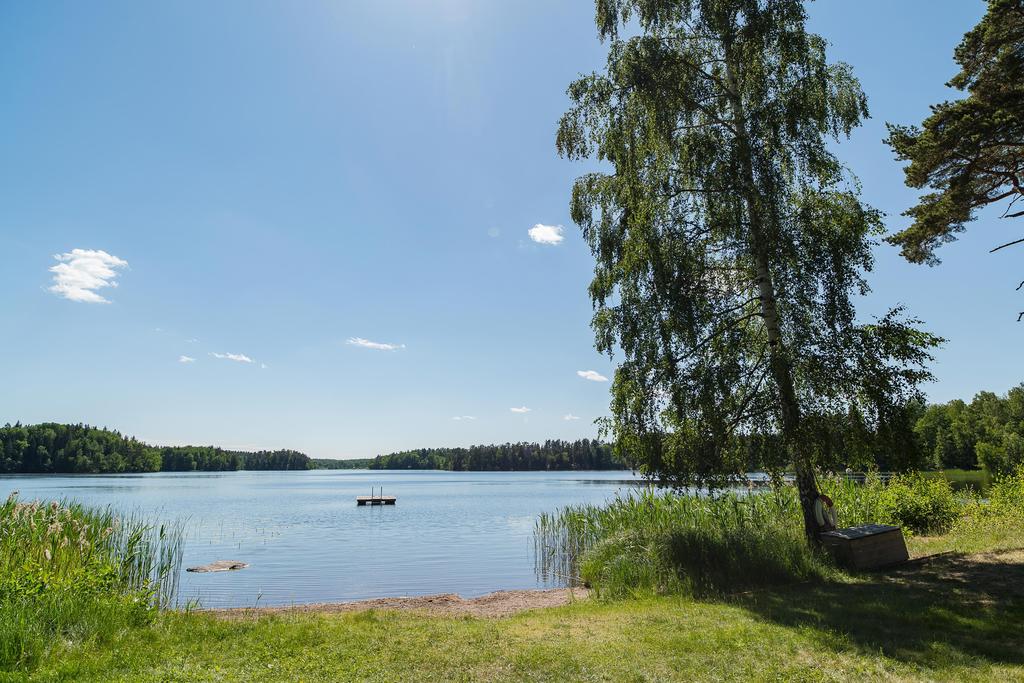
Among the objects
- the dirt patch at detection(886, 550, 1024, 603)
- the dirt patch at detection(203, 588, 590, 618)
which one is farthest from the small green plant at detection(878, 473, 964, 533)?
the dirt patch at detection(203, 588, 590, 618)

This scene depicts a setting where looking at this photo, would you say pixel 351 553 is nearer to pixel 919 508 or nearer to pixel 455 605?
pixel 455 605

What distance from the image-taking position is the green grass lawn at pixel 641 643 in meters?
5.89

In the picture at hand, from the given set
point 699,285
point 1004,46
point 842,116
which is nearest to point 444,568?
point 699,285

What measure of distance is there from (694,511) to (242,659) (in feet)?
39.6

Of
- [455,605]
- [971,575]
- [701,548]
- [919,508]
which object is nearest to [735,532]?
[701,548]

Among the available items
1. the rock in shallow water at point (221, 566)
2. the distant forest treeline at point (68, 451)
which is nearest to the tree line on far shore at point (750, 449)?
the distant forest treeline at point (68, 451)

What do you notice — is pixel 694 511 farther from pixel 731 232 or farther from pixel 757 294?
pixel 731 232

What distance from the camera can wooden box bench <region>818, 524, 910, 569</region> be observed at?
10.7 m

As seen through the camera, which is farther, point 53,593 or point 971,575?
point 971,575

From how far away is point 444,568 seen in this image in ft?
66.6

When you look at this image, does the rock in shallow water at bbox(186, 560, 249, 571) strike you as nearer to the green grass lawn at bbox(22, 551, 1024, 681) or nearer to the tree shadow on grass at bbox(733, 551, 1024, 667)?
the green grass lawn at bbox(22, 551, 1024, 681)

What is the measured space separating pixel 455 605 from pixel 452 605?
0.23 ft

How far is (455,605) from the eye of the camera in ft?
42.5

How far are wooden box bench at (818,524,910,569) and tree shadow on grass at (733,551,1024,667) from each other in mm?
317
